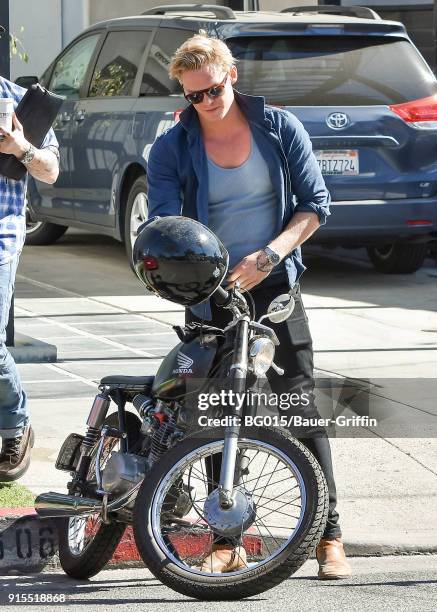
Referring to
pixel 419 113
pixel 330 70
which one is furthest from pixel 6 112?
pixel 419 113

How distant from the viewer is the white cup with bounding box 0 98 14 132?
5.54 meters

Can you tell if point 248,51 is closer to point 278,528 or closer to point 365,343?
point 365,343

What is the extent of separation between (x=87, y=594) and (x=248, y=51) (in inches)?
250

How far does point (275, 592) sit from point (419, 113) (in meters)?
6.45

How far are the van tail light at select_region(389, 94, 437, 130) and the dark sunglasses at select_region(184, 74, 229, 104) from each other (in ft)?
19.7

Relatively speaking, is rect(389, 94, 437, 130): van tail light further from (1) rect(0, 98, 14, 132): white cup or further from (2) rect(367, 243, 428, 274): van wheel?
(1) rect(0, 98, 14, 132): white cup

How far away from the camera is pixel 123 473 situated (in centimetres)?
497

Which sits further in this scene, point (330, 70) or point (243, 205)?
point (330, 70)

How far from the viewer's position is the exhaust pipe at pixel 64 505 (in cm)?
505

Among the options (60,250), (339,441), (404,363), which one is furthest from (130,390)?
(60,250)

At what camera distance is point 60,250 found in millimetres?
13328

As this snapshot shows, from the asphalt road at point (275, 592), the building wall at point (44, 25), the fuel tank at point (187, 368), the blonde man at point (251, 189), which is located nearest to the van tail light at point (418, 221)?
the asphalt road at point (275, 592)

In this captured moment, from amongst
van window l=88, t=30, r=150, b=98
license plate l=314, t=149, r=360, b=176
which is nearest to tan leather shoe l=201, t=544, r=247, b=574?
license plate l=314, t=149, r=360, b=176

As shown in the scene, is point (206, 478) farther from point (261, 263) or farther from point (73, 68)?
point (73, 68)
